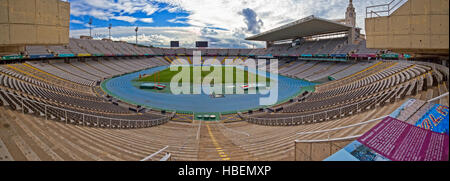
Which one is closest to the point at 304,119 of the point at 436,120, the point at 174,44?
the point at 436,120

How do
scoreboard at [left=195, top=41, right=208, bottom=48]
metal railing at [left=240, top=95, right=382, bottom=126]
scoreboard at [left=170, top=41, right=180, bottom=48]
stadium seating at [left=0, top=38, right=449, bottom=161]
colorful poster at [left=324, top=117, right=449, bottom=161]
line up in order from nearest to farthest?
colorful poster at [left=324, top=117, right=449, bottom=161] < stadium seating at [left=0, top=38, right=449, bottom=161] < metal railing at [left=240, top=95, right=382, bottom=126] < scoreboard at [left=170, top=41, right=180, bottom=48] < scoreboard at [left=195, top=41, right=208, bottom=48]

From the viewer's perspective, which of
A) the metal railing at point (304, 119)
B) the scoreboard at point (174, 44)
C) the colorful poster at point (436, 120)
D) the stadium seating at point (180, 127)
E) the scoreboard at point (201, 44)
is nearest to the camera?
the colorful poster at point (436, 120)

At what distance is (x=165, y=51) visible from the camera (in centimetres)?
8694

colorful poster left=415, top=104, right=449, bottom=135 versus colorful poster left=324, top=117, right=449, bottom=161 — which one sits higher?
colorful poster left=415, top=104, right=449, bottom=135

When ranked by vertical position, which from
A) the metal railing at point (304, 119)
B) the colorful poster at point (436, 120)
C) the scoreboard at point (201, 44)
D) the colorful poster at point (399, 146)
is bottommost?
the metal railing at point (304, 119)

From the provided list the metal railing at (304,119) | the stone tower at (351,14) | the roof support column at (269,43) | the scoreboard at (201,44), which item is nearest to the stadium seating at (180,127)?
the metal railing at (304,119)


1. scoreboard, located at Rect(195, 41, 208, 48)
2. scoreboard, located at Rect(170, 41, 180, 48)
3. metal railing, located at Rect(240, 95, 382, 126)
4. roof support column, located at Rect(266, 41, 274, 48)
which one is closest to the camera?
metal railing, located at Rect(240, 95, 382, 126)

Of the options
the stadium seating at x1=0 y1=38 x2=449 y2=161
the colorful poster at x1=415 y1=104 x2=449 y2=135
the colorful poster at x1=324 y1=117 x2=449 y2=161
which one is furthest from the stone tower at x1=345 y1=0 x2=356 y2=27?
the colorful poster at x1=324 y1=117 x2=449 y2=161

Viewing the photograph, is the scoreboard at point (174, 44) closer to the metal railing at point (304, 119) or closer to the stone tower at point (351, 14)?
the stone tower at point (351, 14)

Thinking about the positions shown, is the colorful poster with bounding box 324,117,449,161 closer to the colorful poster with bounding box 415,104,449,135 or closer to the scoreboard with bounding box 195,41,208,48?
the colorful poster with bounding box 415,104,449,135

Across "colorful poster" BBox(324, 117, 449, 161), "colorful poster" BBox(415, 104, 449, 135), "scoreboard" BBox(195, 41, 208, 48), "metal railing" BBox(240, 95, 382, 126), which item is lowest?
"metal railing" BBox(240, 95, 382, 126)
